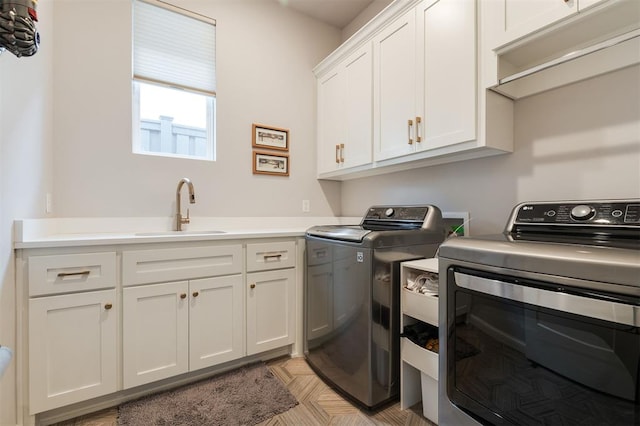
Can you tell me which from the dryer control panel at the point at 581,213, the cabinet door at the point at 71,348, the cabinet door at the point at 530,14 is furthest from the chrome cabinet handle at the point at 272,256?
the cabinet door at the point at 530,14

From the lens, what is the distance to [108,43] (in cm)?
198

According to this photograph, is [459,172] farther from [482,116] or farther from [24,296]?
[24,296]

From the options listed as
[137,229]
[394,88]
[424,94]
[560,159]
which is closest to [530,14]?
[424,94]

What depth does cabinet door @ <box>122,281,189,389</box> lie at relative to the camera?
1.56 metres

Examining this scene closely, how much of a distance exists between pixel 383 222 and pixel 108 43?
2248 millimetres

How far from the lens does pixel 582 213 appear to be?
3.70 ft

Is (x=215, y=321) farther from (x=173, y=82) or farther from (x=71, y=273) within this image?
(x=173, y=82)

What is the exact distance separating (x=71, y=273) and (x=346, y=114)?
207cm

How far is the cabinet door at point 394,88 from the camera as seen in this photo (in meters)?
1.84

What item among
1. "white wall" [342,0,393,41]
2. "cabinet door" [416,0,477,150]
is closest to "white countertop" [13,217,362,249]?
"cabinet door" [416,0,477,150]

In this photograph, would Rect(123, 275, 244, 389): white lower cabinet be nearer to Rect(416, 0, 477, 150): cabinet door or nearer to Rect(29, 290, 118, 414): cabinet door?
Rect(29, 290, 118, 414): cabinet door

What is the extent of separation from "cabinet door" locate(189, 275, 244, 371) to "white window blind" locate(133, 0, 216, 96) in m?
1.57

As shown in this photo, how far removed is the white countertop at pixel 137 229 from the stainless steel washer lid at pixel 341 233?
225 mm

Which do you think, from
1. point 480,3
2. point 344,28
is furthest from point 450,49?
point 344,28
